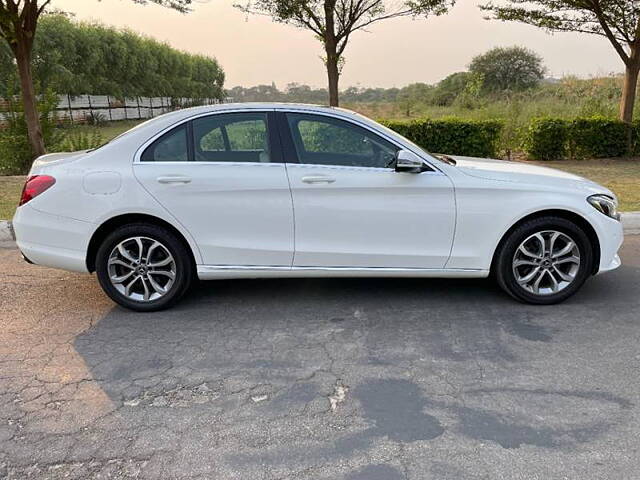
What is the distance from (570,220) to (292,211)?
7.26ft

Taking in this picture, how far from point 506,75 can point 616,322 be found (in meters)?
36.9

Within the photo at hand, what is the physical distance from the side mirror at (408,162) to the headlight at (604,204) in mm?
1401

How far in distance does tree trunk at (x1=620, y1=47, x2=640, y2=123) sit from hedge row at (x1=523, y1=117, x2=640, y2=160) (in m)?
0.32

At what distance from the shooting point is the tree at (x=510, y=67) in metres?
36.0

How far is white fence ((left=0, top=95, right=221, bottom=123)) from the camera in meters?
28.8

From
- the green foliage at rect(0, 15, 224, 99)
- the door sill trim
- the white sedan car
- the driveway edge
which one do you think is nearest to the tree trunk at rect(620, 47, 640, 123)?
the driveway edge

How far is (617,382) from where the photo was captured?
118 inches

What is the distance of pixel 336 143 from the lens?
4.06 metres

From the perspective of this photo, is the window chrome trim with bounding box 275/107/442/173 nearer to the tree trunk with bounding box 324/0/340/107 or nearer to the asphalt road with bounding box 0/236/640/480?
the asphalt road with bounding box 0/236/640/480

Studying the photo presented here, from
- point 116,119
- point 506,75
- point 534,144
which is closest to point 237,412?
point 534,144

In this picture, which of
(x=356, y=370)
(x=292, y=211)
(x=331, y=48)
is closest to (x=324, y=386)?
(x=356, y=370)

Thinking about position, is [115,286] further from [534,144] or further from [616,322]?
[534,144]

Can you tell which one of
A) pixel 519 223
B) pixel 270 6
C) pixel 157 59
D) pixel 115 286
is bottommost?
pixel 115 286

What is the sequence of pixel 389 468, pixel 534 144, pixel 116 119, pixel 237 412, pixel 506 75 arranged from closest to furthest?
pixel 389 468 → pixel 237 412 → pixel 534 144 → pixel 116 119 → pixel 506 75
